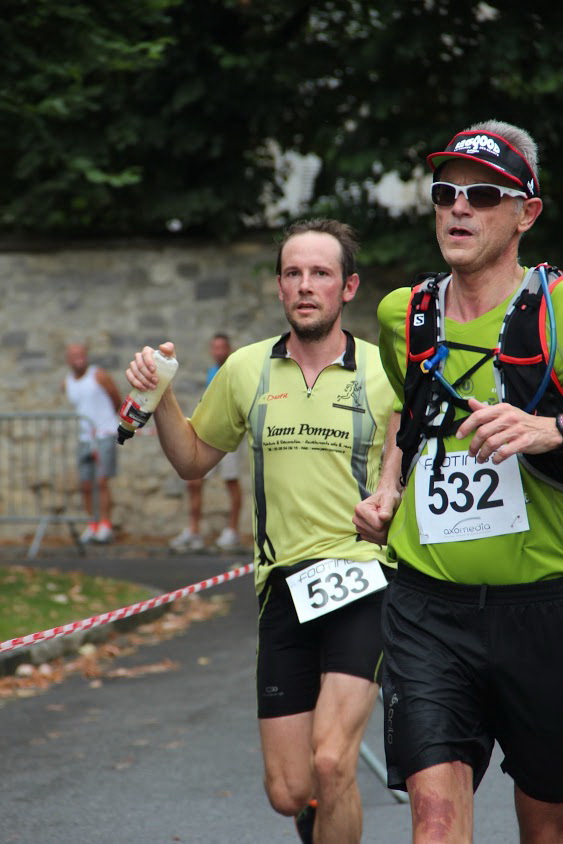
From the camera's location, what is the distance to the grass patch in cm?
1006

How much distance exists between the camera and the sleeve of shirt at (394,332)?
371 cm

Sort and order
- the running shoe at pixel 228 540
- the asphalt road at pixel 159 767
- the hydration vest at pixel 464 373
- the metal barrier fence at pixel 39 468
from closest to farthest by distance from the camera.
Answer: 1. the hydration vest at pixel 464 373
2. the asphalt road at pixel 159 767
3. the running shoe at pixel 228 540
4. the metal barrier fence at pixel 39 468

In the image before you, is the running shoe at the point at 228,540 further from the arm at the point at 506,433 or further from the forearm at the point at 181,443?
the arm at the point at 506,433

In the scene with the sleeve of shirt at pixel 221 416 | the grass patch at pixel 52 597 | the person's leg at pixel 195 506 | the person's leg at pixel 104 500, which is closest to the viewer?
the sleeve of shirt at pixel 221 416

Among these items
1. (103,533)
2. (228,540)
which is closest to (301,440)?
(228,540)

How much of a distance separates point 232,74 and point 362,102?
1.65 meters

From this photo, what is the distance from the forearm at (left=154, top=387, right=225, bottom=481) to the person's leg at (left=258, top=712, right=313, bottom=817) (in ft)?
2.88

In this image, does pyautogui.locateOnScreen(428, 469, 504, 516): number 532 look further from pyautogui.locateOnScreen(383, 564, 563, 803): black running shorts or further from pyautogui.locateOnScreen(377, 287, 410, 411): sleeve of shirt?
pyautogui.locateOnScreen(377, 287, 410, 411): sleeve of shirt

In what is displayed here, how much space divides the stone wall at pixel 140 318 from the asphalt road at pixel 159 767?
6.98 metres

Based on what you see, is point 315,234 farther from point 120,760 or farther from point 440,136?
point 440,136

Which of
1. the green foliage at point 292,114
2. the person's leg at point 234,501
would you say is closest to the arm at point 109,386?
the person's leg at point 234,501

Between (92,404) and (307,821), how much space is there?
1141 cm

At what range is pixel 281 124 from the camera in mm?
16578

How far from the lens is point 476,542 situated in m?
3.41
